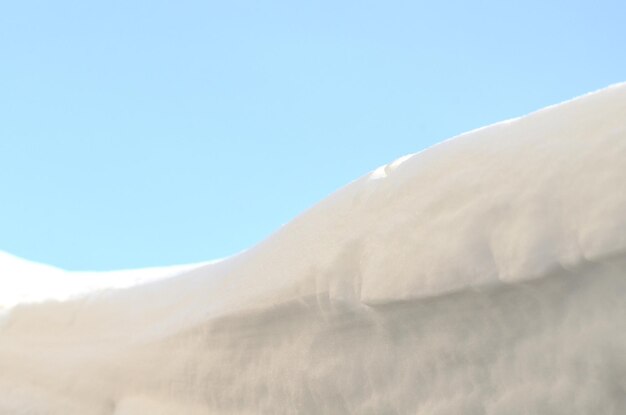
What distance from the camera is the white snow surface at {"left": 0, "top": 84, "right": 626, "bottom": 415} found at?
481mm

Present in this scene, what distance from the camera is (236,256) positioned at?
0.76 metres

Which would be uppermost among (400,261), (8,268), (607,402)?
(8,268)

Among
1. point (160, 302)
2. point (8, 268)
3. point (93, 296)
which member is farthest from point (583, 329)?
point (8, 268)

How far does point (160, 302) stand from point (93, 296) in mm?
116

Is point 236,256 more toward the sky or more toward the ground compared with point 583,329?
more toward the sky

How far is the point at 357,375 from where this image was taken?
604 millimetres

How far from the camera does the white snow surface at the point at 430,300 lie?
0.48 metres

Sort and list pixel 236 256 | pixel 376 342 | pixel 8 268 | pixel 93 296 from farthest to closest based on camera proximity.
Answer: pixel 8 268, pixel 93 296, pixel 236 256, pixel 376 342

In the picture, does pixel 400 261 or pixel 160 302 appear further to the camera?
pixel 160 302

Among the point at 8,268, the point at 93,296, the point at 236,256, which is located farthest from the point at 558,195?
the point at 8,268

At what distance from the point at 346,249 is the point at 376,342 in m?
0.07

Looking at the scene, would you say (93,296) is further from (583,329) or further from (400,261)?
(583,329)

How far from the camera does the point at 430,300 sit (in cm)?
54

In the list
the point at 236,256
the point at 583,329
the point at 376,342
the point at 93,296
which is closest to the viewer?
the point at 583,329
